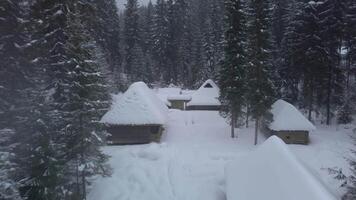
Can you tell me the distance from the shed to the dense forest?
24.1 ft

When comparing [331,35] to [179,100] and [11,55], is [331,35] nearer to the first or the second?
[179,100]

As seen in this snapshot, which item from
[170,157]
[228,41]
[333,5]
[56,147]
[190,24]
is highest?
[190,24]

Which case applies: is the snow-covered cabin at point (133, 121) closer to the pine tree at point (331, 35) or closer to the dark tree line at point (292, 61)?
the dark tree line at point (292, 61)

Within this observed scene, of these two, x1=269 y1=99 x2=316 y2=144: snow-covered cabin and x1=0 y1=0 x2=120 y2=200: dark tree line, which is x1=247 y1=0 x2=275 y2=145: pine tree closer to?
x1=269 y1=99 x2=316 y2=144: snow-covered cabin

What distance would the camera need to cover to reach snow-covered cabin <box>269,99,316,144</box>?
1101 inches

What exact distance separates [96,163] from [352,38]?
28.9 metres

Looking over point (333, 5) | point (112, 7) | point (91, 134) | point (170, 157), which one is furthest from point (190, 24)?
point (91, 134)

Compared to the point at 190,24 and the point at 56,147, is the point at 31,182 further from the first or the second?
the point at 190,24

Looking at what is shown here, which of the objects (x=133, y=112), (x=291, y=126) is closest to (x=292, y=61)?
(x=291, y=126)

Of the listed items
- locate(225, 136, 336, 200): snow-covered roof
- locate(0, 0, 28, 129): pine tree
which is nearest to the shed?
locate(0, 0, 28, 129): pine tree

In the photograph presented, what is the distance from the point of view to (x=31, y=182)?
47.5 feet

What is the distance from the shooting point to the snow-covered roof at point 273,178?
9.73m

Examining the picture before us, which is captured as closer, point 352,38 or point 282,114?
point 282,114

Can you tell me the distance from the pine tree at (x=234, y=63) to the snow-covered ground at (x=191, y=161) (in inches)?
132
